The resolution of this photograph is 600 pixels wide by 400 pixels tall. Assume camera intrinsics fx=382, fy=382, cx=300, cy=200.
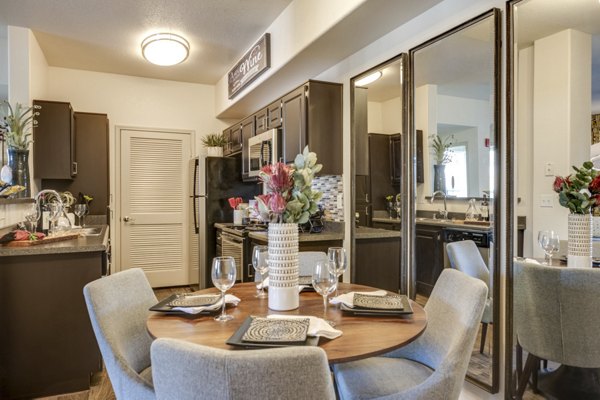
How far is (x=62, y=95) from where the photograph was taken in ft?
15.5

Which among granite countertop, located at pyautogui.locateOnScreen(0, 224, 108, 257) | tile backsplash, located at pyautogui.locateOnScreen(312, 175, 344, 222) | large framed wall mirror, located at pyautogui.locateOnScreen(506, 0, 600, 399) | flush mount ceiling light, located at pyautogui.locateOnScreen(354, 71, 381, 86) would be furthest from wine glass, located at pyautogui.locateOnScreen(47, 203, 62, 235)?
large framed wall mirror, located at pyautogui.locateOnScreen(506, 0, 600, 399)

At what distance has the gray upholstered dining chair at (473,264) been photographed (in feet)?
6.53

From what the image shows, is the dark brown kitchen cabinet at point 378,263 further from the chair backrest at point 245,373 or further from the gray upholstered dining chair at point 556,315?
the chair backrest at point 245,373

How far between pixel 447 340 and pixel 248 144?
3.35 metres

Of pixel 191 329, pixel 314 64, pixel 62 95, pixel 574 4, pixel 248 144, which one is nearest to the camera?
pixel 191 329

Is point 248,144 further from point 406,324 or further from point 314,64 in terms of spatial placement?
point 406,324

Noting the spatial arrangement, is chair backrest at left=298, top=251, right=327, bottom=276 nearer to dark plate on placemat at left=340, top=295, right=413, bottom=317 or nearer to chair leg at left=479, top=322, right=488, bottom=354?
dark plate on placemat at left=340, top=295, right=413, bottom=317

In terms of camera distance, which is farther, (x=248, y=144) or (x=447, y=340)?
(x=248, y=144)

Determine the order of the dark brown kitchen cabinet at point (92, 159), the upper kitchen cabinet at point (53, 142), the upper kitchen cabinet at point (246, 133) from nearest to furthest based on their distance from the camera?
the upper kitchen cabinet at point (53, 142) < the upper kitchen cabinet at point (246, 133) < the dark brown kitchen cabinet at point (92, 159)

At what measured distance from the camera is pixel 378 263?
9.54ft

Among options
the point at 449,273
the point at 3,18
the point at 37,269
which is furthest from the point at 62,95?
the point at 449,273

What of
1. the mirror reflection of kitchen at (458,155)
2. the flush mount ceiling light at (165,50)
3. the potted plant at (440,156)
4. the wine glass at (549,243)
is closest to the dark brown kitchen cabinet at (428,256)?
the mirror reflection of kitchen at (458,155)

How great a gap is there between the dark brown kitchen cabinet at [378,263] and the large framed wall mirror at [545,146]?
0.84 meters

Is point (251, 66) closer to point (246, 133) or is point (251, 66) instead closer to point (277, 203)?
point (246, 133)
